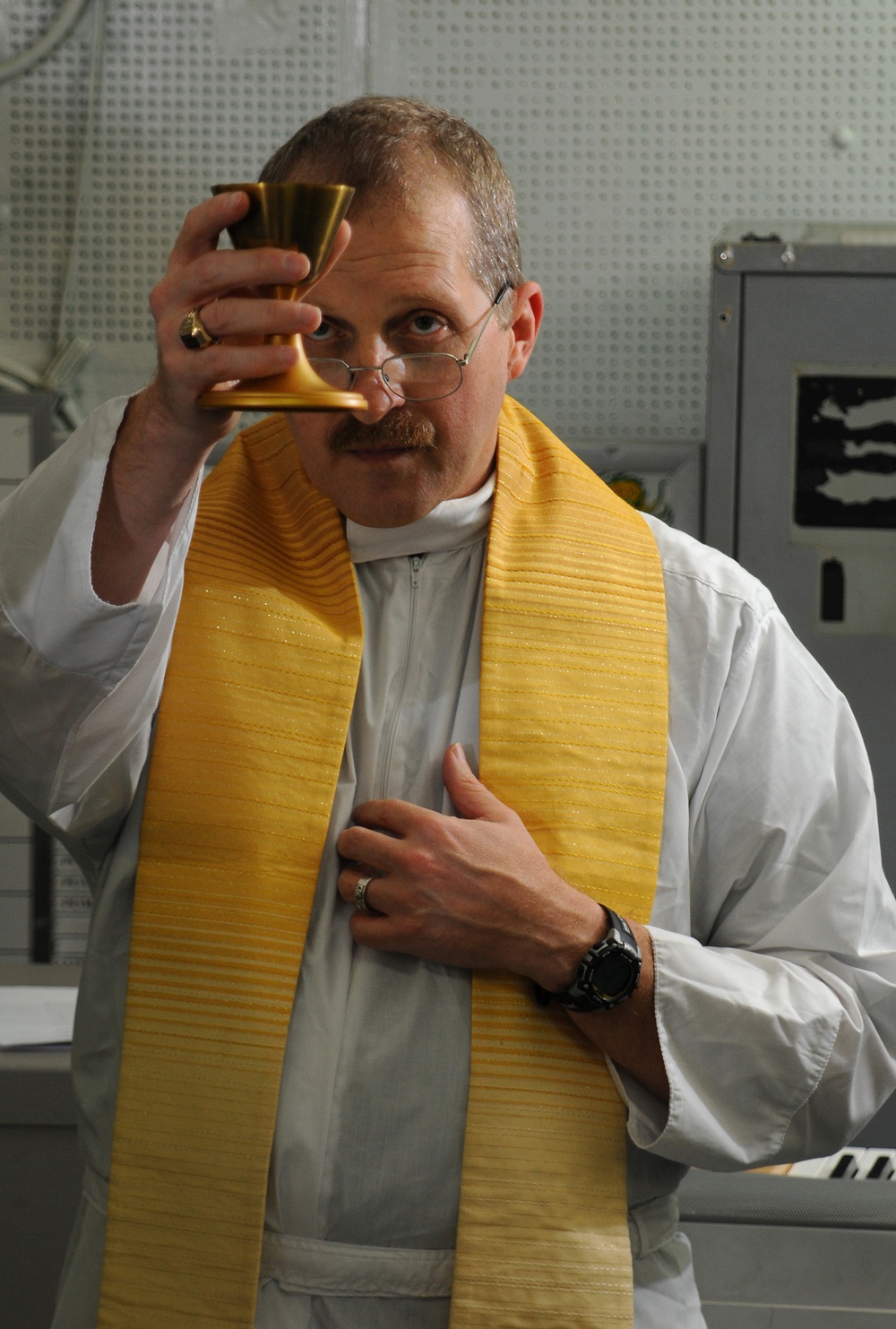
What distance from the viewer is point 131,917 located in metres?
1.27

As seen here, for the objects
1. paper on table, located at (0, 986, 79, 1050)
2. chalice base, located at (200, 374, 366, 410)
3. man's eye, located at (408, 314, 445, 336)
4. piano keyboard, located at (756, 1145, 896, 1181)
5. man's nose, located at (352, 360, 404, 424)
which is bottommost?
piano keyboard, located at (756, 1145, 896, 1181)

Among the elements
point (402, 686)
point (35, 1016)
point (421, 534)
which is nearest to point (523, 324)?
point (421, 534)

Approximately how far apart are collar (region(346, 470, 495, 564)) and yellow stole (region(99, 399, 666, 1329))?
0.03 m

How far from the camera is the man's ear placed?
1373 millimetres

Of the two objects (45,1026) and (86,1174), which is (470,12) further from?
(86,1174)

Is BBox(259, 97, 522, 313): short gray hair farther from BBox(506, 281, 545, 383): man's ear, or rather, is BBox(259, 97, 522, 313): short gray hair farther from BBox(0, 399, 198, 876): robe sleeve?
BBox(0, 399, 198, 876): robe sleeve

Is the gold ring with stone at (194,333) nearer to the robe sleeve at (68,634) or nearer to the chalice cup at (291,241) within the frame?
the chalice cup at (291,241)

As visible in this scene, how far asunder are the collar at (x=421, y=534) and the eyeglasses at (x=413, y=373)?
15 centimetres

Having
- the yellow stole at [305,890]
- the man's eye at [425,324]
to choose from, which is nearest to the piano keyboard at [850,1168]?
the yellow stole at [305,890]

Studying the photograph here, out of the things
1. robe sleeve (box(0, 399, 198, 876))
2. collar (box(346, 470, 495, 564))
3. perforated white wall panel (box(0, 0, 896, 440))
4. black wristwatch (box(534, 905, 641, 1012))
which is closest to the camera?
robe sleeve (box(0, 399, 198, 876))

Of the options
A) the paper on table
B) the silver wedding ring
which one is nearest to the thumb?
the silver wedding ring

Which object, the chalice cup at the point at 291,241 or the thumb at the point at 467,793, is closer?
the chalice cup at the point at 291,241

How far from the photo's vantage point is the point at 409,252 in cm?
121

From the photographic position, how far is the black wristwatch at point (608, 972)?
1.14 m
